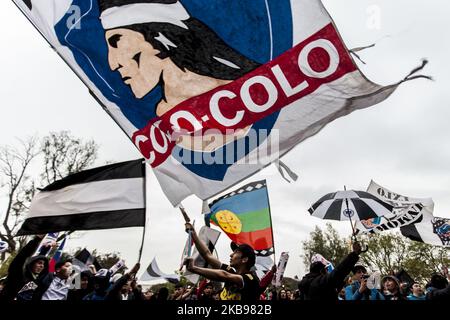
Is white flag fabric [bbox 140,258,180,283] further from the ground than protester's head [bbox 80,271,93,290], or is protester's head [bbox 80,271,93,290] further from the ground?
white flag fabric [bbox 140,258,180,283]

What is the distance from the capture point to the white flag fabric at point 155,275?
11.0m

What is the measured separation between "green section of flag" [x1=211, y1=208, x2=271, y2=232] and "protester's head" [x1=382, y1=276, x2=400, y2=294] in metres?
2.79

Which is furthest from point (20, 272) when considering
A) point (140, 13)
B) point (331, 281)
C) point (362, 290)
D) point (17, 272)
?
point (362, 290)

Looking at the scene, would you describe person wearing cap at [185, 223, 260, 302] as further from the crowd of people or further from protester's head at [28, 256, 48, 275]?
protester's head at [28, 256, 48, 275]

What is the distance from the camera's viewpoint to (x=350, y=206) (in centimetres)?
735

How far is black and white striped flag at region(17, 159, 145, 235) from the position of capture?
15.1 feet

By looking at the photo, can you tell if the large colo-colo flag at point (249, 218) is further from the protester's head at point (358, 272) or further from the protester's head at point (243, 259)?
the protester's head at point (243, 259)

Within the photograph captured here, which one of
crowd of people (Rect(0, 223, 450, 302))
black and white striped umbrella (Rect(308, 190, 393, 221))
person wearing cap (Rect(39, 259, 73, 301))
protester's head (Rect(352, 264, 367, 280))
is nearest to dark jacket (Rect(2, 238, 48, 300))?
crowd of people (Rect(0, 223, 450, 302))

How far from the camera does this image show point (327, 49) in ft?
12.2

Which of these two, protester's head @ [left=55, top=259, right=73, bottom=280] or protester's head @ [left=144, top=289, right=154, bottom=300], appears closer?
protester's head @ [left=55, top=259, right=73, bottom=280]

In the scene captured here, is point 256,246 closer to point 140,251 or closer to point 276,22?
point 140,251

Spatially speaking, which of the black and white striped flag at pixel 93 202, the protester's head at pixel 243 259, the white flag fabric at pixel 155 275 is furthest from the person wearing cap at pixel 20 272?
the white flag fabric at pixel 155 275

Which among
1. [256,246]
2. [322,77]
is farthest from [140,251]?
[256,246]

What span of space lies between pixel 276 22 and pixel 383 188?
1075 cm
